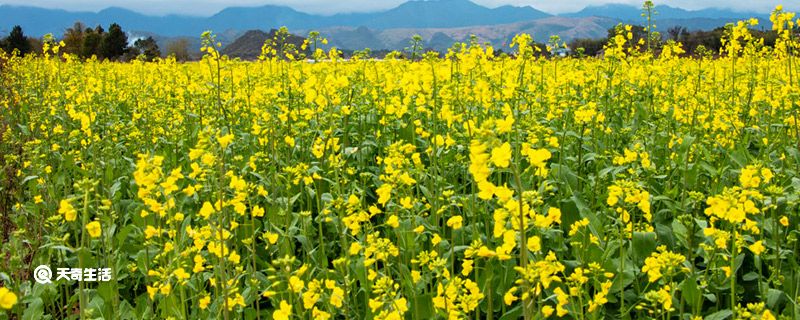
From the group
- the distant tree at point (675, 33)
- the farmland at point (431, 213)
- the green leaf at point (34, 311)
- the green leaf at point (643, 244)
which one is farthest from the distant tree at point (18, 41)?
the green leaf at point (643, 244)

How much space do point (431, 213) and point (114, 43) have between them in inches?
1647

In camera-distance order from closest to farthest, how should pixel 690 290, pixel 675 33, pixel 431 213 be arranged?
pixel 690 290, pixel 431 213, pixel 675 33

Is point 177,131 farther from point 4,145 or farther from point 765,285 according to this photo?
point 765,285

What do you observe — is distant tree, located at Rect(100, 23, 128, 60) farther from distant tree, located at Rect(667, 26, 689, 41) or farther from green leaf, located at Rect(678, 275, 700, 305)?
green leaf, located at Rect(678, 275, 700, 305)

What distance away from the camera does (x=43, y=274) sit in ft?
12.0

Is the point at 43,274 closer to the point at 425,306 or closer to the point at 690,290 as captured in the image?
the point at 425,306

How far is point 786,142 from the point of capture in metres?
5.33

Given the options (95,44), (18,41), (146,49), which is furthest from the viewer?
(95,44)

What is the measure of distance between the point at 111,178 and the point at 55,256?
842 mm

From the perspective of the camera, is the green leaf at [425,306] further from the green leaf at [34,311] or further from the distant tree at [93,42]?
the distant tree at [93,42]

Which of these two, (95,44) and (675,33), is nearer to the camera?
(675,33)

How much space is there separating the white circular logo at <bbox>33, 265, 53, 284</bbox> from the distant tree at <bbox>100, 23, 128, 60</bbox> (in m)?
37.6

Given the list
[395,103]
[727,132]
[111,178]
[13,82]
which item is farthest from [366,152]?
[13,82]

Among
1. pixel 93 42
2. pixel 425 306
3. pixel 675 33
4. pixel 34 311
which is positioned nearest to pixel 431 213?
pixel 425 306
